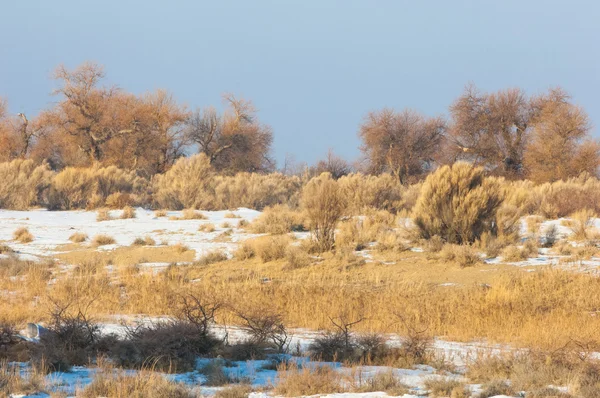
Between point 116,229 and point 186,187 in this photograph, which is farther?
point 186,187

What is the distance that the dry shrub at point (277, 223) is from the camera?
19.9 metres

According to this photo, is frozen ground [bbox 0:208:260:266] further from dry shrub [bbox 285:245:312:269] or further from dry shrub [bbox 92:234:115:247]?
dry shrub [bbox 285:245:312:269]

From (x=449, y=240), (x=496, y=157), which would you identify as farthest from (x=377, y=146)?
(x=449, y=240)

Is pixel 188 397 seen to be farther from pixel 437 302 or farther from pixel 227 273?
pixel 227 273

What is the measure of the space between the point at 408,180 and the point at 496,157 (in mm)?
6611

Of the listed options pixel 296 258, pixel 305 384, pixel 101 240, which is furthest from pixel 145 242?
pixel 305 384

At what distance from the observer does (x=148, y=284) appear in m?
13.5

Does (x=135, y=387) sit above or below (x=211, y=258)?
below

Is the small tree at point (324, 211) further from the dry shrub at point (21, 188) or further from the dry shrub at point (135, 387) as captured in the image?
the dry shrub at point (21, 188)

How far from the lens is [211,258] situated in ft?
54.4

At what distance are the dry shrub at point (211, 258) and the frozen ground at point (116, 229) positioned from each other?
635 millimetres

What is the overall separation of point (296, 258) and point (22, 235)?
9.31 metres

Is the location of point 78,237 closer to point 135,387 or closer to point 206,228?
point 206,228

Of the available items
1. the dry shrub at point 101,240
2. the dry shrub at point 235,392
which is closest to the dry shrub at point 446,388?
the dry shrub at point 235,392
